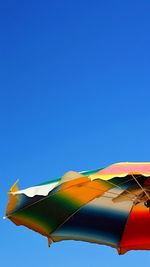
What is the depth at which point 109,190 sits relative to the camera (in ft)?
22.0

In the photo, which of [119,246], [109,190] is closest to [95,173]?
[109,190]

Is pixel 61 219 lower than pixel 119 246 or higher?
higher

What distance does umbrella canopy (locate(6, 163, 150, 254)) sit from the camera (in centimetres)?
→ 619

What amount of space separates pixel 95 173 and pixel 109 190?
47.6 inches

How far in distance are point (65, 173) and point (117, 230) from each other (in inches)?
98.7

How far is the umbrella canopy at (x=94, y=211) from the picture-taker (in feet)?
20.3

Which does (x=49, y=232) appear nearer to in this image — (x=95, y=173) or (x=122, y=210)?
(x=122, y=210)

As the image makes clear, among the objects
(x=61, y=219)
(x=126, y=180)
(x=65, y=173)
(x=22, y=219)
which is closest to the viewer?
(x=65, y=173)

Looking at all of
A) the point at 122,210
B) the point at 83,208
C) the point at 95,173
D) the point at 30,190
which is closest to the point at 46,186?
the point at 30,190

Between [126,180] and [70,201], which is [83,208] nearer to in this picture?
[70,201]

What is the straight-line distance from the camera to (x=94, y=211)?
7.15 meters

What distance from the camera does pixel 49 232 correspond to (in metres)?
7.22

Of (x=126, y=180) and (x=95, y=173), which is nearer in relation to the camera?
(x=95, y=173)

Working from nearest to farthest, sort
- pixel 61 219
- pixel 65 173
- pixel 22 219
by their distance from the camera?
pixel 65 173 → pixel 22 219 → pixel 61 219
